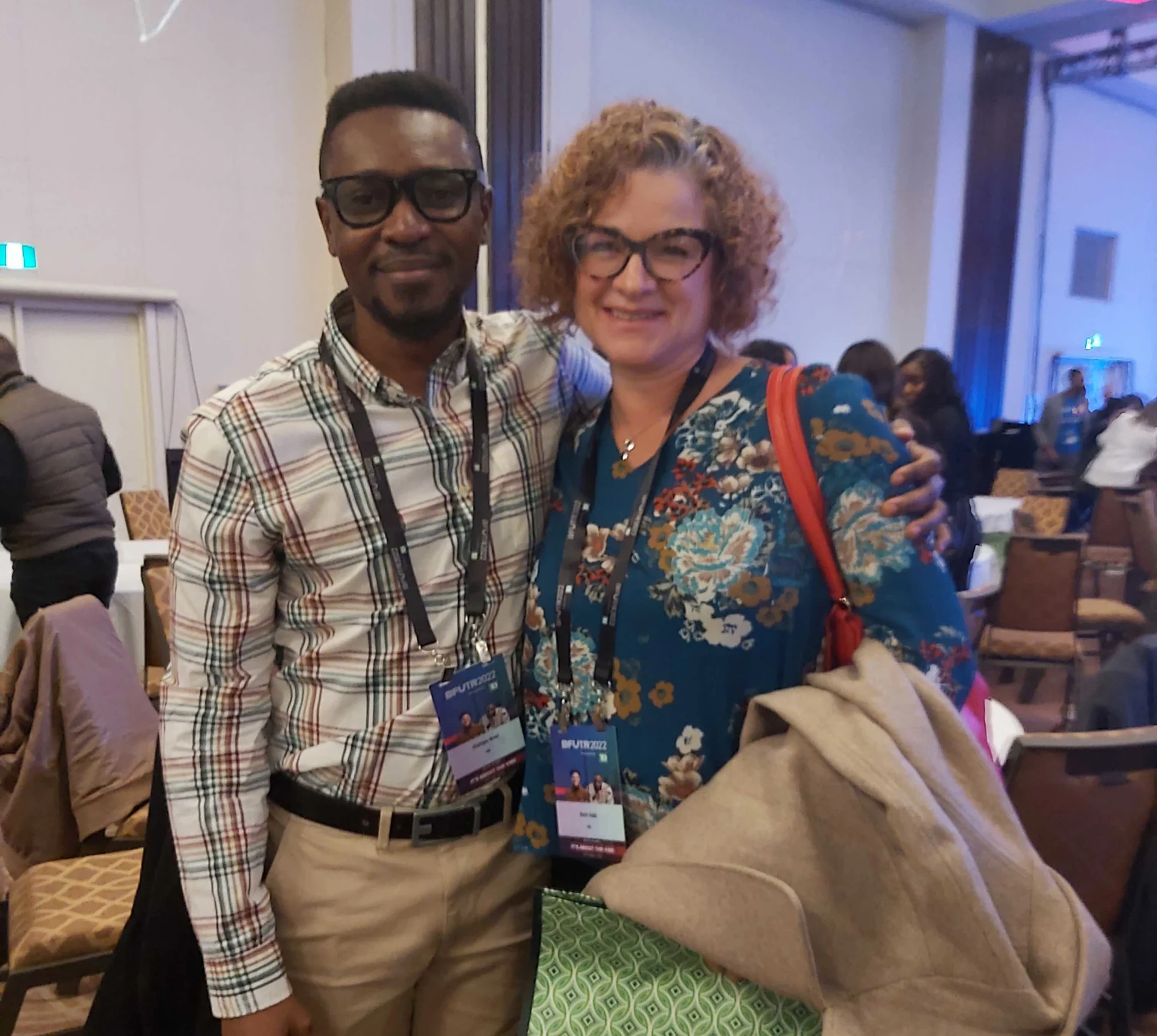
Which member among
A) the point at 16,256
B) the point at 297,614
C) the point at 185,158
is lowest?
the point at 297,614

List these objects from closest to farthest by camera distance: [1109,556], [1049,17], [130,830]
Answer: [130,830]
[1109,556]
[1049,17]

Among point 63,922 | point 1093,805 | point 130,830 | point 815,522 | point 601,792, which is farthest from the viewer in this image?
point 130,830

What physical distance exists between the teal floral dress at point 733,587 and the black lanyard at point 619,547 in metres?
0.01

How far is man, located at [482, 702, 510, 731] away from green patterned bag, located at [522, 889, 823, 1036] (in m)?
0.22

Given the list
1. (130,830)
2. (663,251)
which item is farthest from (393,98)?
(130,830)

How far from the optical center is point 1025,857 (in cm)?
91

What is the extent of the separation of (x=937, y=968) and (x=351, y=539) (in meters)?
0.79

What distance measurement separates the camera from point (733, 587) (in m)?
1.06

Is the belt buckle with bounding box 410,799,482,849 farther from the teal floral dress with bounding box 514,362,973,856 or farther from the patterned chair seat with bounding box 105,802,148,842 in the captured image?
the patterned chair seat with bounding box 105,802,148,842

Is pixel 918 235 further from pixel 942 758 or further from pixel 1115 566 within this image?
pixel 942 758

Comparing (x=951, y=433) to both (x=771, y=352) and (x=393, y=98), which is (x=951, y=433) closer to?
(x=771, y=352)

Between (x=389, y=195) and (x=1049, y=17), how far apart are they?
33.7 feet

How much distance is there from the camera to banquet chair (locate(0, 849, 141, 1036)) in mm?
1823

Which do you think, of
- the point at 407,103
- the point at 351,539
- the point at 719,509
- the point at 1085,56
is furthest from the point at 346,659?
the point at 1085,56
